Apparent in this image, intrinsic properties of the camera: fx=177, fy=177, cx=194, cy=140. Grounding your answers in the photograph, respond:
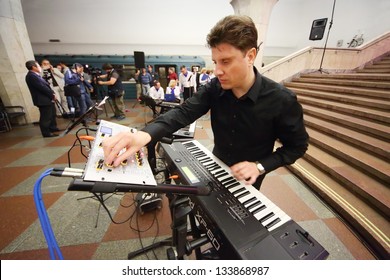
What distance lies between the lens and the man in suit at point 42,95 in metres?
4.40

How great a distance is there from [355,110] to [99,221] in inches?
216

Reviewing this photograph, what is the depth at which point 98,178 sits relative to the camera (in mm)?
622

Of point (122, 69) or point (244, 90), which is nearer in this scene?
point (244, 90)

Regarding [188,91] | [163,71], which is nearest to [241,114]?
[188,91]

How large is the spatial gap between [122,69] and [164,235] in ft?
34.1

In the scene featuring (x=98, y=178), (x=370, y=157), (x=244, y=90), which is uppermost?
(x=244, y=90)

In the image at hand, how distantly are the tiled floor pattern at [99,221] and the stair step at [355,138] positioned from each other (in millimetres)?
1344

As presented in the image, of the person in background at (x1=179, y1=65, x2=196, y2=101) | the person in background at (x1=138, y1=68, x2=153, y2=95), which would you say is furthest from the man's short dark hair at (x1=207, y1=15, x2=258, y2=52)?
the person in background at (x1=138, y1=68, x2=153, y2=95)

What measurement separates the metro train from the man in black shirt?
954 centimetres

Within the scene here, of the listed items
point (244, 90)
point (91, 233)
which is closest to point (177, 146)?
point (244, 90)

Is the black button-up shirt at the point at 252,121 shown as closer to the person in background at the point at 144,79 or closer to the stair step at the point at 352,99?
the stair step at the point at 352,99

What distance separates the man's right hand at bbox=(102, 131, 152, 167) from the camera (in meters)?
0.73
